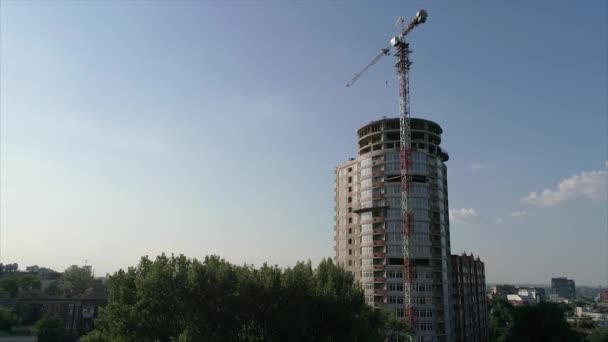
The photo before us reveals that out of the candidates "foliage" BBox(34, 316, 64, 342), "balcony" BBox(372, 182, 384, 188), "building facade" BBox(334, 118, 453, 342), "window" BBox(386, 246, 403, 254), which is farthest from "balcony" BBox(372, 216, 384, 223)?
"foliage" BBox(34, 316, 64, 342)

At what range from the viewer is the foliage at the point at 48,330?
7481cm

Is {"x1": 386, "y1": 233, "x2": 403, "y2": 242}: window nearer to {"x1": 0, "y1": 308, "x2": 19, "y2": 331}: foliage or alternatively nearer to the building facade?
the building facade

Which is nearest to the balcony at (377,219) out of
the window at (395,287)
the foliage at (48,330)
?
the window at (395,287)

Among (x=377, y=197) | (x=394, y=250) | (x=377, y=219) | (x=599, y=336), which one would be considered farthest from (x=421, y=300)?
(x=599, y=336)

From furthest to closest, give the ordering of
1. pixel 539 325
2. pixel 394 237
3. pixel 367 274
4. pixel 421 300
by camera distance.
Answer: pixel 367 274 → pixel 394 237 → pixel 421 300 → pixel 539 325

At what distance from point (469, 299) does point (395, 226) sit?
34459 millimetres

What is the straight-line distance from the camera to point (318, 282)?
4541cm

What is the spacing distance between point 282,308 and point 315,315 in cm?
360

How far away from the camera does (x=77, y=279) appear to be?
13725 centimetres

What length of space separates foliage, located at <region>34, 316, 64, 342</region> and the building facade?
54954mm

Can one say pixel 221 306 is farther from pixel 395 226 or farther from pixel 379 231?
pixel 395 226

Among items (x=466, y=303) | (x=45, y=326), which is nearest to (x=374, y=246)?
(x=466, y=303)

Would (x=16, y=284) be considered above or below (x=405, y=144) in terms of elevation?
below

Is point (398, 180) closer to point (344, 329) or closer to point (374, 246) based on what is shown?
point (374, 246)
